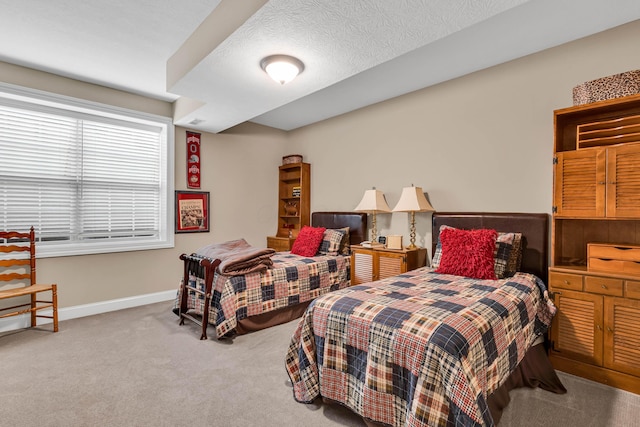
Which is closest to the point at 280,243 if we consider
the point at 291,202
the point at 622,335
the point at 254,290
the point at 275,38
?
the point at 291,202

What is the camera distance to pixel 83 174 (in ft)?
12.3

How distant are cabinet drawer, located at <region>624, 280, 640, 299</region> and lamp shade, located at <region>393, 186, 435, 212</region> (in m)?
1.70

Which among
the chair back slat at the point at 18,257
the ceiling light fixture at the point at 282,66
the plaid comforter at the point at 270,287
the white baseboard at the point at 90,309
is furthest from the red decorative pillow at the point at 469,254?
the chair back slat at the point at 18,257

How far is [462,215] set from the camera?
3.31m

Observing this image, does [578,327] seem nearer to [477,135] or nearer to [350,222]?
[477,135]

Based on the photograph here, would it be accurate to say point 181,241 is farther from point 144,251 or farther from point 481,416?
point 481,416

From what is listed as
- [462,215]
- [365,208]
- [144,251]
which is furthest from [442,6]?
[144,251]

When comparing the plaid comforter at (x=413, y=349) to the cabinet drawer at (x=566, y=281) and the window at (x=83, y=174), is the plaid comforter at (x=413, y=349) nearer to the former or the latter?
the cabinet drawer at (x=566, y=281)

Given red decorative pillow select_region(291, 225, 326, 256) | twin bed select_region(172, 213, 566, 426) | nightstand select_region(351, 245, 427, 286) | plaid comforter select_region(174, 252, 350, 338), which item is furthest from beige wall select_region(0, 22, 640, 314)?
twin bed select_region(172, 213, 566, 426)

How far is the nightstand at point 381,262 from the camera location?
3.36m

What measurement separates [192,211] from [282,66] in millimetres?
2796

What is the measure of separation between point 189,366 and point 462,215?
2.93 metres

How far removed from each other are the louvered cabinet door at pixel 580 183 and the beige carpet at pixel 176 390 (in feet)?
4.10

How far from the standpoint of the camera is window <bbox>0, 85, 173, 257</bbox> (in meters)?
3.33
